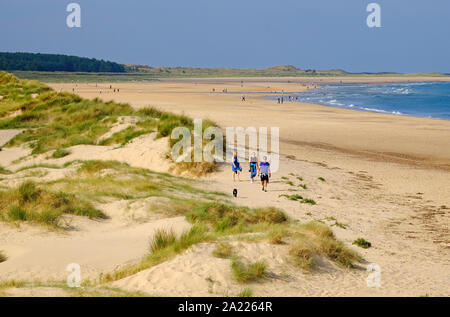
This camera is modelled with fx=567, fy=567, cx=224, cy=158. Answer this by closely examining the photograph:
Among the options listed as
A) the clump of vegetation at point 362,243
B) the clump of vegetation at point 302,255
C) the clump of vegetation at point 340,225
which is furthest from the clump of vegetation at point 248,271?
the clump of vegetation at point 340,225

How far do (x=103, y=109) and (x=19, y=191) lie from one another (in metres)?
17.9

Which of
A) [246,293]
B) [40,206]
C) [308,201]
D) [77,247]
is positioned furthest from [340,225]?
[40,206]

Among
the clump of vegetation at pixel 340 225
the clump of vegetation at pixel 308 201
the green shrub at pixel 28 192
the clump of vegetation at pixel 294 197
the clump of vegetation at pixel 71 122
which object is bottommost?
the clump of vegetation at pixel 340 225

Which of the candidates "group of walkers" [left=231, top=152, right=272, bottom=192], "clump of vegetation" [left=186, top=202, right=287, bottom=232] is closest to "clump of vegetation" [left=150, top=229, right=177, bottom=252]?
"clump of vegetation" [left=186, top=202, right=287, bottom=232]

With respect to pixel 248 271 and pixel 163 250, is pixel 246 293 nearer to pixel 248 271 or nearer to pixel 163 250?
pixel 248 271

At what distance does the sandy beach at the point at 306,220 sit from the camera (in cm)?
789

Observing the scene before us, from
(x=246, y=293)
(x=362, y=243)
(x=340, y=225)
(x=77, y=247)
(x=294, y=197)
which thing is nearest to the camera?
(x=246, y=293)

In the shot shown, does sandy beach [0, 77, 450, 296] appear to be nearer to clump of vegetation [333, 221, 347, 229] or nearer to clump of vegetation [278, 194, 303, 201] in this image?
clump of vegetation [333, 221, 347, 229]

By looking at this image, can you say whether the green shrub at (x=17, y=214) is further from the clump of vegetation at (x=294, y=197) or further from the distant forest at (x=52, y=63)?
the distant forest at (x=52, y=63)

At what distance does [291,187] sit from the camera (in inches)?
661

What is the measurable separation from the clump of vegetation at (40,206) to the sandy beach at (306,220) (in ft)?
1.09

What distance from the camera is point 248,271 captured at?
7832mm

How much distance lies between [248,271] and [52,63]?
175837 millimetres
